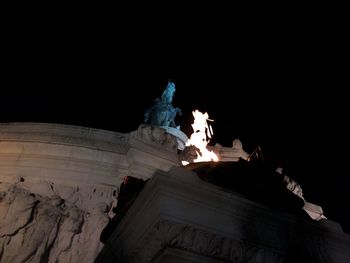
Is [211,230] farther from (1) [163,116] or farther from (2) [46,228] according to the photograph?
(1) [163,116]

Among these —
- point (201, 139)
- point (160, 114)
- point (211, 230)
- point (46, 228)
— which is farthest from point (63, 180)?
point (211, 230)

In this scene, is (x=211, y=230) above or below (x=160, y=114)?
below

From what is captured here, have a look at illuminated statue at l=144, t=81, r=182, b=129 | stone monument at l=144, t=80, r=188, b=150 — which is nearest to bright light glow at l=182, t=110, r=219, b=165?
stone monument at l=144, t=80, r=188, b=150

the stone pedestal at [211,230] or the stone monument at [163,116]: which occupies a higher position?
the stone monument at [163,116]

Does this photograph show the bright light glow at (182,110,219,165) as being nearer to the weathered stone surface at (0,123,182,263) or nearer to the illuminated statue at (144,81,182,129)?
the illuminated statue at (144,81,182,129)

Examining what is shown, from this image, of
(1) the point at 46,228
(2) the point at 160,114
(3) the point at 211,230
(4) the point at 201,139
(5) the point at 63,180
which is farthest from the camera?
(4) the point at 201,139

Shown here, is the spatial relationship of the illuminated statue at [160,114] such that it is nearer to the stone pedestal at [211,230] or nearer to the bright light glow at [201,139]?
the bright light glow at [201,139]

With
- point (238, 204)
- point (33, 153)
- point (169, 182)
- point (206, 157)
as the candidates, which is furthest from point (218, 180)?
point (206, 157)

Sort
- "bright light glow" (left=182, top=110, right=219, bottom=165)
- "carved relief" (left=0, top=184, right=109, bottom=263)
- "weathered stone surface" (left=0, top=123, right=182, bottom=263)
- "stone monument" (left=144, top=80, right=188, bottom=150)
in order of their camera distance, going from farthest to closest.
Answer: "stone monument" (left=144, top=80, right=188, bottom=150), "bright light glow" (left=182, top=110, right=219, bottom=165), "weathered stone surface" (left=0, top=123, right=182, bottom=263), "carved relief" (left=0, top=184, right=109, bottom=263)

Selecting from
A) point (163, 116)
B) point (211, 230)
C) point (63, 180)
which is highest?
point (163, 116)

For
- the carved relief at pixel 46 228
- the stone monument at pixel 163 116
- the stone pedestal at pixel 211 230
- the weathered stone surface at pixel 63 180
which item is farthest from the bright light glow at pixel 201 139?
the stone pedestal at pixel 211 230

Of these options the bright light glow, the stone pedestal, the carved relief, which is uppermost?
the bright light glow

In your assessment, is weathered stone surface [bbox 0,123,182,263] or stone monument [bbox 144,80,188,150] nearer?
weathered stone surface [bbox 0,123,182,263]

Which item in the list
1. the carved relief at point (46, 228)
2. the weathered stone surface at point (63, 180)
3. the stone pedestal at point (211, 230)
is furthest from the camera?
the weathered stone surface at point (63, 180)
